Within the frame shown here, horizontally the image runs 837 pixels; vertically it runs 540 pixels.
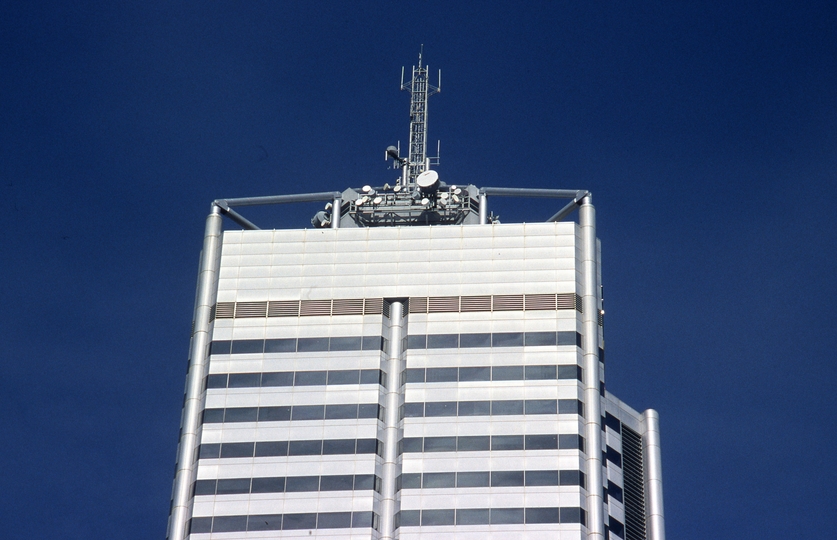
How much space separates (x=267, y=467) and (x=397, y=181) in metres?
40.4

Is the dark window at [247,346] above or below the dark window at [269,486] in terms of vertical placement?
above

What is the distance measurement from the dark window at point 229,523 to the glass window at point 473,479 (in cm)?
1947

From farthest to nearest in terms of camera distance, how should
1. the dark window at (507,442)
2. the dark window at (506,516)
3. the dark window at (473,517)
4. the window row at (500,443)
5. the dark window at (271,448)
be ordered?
the dark window at (271,448) < the dark window at (507,442) < the window row at (500,443) < the dark window at (473,517) < the dark window at (506,516)

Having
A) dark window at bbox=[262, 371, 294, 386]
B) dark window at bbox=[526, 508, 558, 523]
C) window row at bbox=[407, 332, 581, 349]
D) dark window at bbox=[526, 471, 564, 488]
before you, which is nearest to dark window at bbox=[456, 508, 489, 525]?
dark window at bbox=[526, 508, 558, 523]

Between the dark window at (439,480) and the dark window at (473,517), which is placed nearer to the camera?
the dark window at (473,517)

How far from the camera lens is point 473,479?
148250mm

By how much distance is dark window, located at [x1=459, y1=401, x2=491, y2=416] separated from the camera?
15238cm

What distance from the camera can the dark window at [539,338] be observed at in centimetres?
15650

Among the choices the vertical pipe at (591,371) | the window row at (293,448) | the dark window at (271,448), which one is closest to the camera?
the vertical pipe at (591,371)

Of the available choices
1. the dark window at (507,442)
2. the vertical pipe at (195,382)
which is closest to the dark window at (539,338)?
the dark window at (507,442)

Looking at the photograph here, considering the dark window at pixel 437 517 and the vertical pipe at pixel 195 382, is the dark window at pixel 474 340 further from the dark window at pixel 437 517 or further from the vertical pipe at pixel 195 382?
the vertical pipe at pixel 195 382

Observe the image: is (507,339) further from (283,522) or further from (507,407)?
(283,522)

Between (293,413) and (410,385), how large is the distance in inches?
440

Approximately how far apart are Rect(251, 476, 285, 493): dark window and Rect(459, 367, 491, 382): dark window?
19.2 m
